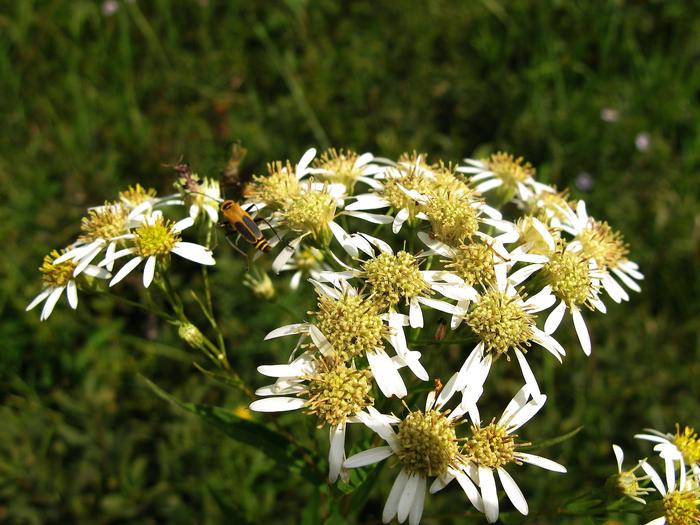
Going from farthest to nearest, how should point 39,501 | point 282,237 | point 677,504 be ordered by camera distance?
point 39,501
point 282,237
point 677,504

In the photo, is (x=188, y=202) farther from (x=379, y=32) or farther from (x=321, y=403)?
(x=379, y=32)

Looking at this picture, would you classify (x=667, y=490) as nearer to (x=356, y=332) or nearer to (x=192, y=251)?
(x=356, y=332)

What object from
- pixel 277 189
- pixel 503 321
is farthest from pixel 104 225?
pixel 503 321

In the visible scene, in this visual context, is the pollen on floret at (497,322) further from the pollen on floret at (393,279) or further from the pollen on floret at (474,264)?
the pollen on floret at (393,279)

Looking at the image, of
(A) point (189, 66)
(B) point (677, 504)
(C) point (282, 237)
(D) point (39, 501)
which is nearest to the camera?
(B) point (677, 504)

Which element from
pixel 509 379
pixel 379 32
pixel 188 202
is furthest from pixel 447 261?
pixel 379 32

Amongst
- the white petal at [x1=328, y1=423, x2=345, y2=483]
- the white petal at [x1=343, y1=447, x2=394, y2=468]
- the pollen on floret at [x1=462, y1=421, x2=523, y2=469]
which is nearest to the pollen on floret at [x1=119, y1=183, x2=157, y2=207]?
the white petal at [x1=328, y1=423, x2=345, y2=483]
